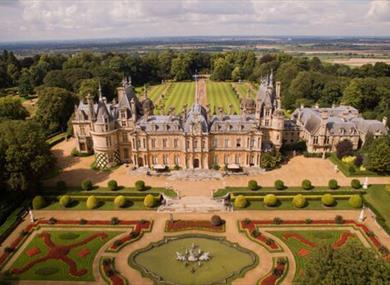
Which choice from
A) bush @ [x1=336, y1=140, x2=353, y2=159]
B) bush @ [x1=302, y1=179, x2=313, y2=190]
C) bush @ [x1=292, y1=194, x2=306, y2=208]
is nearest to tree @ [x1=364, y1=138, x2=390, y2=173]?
bush @ [x1=336, y1=140, x2=353, y2=159]

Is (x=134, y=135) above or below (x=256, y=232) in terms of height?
above

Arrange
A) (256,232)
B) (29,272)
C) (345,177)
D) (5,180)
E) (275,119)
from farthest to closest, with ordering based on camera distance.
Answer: (275,119)
(345,177)
(5,180)
(256,232)
(29,272)

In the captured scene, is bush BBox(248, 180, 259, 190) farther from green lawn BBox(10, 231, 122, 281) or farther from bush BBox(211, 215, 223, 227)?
green lawn BBox(10, 231, 122, 281)

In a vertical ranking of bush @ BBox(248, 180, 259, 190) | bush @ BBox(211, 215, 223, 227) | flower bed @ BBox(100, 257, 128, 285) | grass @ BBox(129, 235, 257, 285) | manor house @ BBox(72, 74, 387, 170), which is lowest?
grass @ BBox(129, 235, 257, 285)

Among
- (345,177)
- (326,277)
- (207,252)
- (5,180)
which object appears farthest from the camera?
(345,177)

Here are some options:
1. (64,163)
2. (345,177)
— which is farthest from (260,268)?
(64,163)

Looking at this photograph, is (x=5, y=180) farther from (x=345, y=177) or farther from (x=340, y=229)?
(x=345, y=177)

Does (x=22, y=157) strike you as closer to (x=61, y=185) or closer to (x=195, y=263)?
(x=61, y=185)
